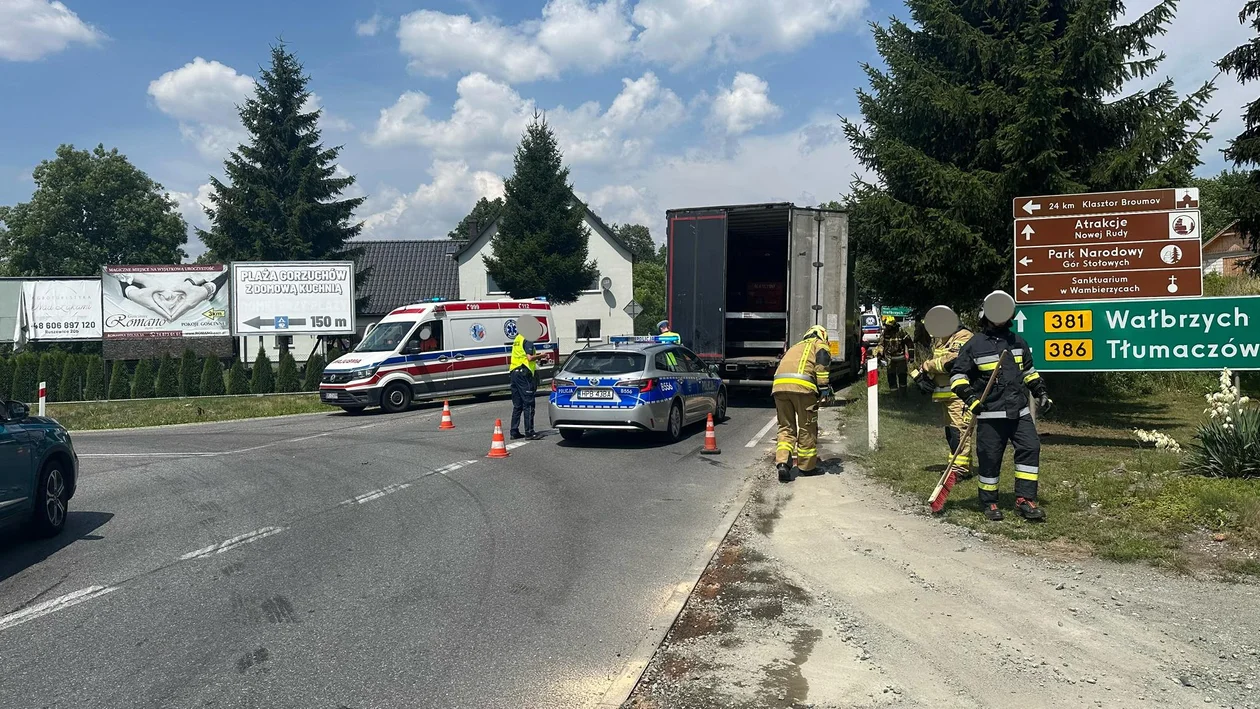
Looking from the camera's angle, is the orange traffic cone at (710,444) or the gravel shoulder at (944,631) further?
the orange traffic cone at (710,444)

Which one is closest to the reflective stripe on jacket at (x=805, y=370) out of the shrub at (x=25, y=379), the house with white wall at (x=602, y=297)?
the shrub at (x=25, y=379)

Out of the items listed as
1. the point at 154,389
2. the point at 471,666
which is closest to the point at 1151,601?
the point at 471,666

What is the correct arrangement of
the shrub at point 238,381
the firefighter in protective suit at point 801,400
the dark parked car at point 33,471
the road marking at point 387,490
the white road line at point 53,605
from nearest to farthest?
1. the white road line at point 53,605
2. the dark parked car at point 33,471
3. the road marking at point 387,490
4. the firefighter in protective suit at point 801,400
5. the shrub at point 238,381

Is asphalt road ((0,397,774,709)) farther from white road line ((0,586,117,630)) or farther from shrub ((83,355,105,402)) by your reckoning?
shrub ((83,355,105,402))

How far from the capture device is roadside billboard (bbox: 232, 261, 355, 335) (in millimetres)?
29891

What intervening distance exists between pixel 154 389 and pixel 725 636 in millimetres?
29043

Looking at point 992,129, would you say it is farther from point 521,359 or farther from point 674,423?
point 521,359

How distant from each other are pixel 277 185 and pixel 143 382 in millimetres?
16237

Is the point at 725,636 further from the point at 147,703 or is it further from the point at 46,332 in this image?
the point at 46,332

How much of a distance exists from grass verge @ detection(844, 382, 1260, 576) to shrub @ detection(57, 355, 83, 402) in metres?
26.0

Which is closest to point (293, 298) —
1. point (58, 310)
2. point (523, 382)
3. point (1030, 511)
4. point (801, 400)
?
point (58, 310)

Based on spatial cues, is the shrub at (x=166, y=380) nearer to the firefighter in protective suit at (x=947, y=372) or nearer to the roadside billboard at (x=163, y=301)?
the roadside billboard at (x=163, y=301)

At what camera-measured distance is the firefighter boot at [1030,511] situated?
25.1ft

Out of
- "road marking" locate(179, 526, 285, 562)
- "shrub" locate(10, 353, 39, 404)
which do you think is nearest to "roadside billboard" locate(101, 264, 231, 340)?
"shrub" locate(10, 353, 39, 404)
